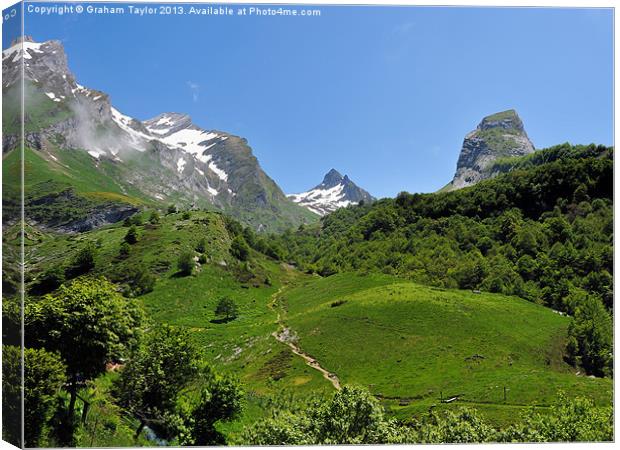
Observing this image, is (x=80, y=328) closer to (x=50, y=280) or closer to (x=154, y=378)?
(x=154, y=378)

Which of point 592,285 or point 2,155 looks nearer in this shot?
point 2,155

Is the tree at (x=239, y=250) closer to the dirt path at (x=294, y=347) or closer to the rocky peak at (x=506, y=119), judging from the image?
the dirt path at (x=294, y=347)

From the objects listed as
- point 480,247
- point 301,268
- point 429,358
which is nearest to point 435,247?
point 480,247

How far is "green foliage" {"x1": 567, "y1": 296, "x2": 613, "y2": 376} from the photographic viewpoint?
136ft

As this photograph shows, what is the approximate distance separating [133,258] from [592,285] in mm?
60749

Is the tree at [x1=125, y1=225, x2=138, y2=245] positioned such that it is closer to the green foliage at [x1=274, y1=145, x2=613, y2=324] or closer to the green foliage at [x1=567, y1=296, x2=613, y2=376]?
the green foliage at [x1=274, y1=145, x2=613, y2=324]

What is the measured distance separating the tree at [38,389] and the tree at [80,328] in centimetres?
132

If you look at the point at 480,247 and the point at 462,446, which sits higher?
the point at 480,247

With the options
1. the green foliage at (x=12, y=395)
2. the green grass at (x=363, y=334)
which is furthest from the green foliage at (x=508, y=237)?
the green foliage at (x=12, y=395)

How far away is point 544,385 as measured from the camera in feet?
122

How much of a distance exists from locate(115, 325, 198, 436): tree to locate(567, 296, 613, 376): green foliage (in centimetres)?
3216

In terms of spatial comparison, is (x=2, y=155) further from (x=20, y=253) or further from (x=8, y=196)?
(x=20, y=253)

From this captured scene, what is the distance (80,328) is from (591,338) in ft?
145

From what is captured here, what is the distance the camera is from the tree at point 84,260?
5397cm
